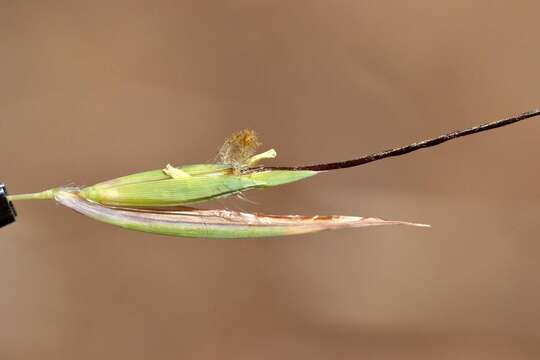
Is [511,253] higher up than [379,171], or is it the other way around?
[379,171]

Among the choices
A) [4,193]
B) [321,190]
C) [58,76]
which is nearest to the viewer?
[4,193]

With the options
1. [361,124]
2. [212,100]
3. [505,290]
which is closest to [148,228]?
[212,100]

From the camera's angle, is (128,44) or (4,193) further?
(128,44)

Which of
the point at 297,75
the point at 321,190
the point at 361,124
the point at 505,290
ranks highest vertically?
the point at 297,75

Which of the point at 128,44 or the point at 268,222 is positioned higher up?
the point at 128,44

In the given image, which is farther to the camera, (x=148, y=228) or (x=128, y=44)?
(x=128, y=44)

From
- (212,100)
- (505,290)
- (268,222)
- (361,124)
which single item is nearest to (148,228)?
(268,222)

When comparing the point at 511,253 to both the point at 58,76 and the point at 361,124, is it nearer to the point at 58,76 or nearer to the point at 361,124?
the point at 361,124

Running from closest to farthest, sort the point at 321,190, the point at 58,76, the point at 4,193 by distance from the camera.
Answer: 1. the point at 4,193
2. the point at 58,76
3. the point at 321,190

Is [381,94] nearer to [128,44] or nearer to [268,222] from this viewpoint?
[128,44]
